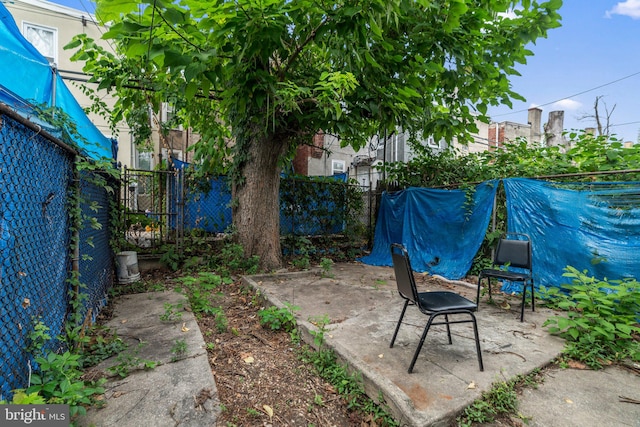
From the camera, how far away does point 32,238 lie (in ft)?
5.93

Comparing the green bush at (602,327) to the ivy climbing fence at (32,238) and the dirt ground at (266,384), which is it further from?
the ivy climbing fence at (32,238)

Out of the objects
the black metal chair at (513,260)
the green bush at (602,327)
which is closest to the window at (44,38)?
the black metal chair at (513,260)

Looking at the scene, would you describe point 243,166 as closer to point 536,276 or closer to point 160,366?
point 160,366

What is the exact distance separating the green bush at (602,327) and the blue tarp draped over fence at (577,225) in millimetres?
730

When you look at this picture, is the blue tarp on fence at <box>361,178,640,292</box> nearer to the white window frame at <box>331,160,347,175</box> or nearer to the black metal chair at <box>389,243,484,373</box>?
the black metal chair at <box>389,243,484,373</box>

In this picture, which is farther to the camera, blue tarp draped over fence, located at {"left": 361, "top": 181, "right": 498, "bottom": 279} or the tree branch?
blue tarp draped over fence, located at {"left": 361, "top": 181, "right": 498, "bottom": 279}

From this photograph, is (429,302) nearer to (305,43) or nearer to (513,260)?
(513,260)

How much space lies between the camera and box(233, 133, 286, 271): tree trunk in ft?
17.8

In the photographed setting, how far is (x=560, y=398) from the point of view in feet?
6.88

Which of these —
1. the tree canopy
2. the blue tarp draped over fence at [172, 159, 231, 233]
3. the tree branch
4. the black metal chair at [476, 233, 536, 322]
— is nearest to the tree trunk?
the tree canopy

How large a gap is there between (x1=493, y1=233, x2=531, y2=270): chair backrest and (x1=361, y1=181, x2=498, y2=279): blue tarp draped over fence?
120 cm

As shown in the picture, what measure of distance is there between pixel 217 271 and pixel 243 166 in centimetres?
208

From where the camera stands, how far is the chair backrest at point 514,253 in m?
3.79

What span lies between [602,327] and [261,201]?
490 cm
